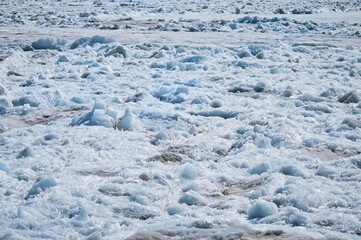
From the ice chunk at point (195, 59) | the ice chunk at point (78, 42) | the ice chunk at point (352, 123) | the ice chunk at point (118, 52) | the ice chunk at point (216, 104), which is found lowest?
the ice chunk at point (78, 42)

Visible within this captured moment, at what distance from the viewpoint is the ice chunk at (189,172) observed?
2.33 m

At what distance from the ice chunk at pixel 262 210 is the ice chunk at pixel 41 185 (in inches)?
38.4

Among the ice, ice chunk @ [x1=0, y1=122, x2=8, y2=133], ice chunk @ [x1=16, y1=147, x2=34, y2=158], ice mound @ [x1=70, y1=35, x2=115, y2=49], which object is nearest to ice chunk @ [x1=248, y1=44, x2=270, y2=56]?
ice mound @ [x1=70, y1=35, x2=115, y2=49]

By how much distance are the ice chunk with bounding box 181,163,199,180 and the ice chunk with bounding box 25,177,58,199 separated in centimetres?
67

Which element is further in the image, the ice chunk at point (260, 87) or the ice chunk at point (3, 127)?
the ice chunk at point (260, 87)

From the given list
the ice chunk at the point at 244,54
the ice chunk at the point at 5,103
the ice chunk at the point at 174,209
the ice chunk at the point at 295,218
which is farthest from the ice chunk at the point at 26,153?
the ice chunk at the point at 244,54

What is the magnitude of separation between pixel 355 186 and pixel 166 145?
119 centimetres

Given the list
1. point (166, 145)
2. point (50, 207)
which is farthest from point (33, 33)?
point (50, 207)

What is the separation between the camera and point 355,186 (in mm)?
2182

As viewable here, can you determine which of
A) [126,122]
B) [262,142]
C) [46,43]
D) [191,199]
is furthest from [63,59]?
[191,199]

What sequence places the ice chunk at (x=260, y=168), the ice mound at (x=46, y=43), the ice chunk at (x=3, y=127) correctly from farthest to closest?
the ice mound at (x=46, y=43)
the ice chunk at (x=3, y=127)
the ice chunk at (x=260, y=168)

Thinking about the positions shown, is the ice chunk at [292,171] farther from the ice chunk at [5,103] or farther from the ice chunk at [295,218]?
the ice chunk at [5,103]

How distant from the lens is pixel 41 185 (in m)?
2.14

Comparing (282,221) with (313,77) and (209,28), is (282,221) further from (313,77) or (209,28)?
(209,28)
